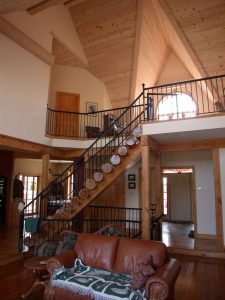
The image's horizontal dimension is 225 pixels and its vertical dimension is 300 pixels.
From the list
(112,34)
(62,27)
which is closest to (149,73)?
(112,34)

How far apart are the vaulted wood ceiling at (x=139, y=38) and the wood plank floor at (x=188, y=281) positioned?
19.0ft

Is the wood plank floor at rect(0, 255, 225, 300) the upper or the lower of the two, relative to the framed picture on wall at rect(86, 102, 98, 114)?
lower

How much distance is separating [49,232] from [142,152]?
2894 mm

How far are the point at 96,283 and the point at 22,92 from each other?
518 centimetres

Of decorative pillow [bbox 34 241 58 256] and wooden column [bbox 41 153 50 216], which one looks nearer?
decorative pillow [bbox 34 241 58 256]

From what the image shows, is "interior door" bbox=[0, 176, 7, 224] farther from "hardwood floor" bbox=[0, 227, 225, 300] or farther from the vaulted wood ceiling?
the vaulted wood ceiling

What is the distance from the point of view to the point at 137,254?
318 centimetres

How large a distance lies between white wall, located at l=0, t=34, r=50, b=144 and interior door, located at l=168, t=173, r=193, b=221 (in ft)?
21.9

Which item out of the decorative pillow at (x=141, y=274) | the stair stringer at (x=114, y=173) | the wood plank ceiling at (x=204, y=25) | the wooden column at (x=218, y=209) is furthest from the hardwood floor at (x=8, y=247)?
the wood plank ceiling at (x=204, y=25)

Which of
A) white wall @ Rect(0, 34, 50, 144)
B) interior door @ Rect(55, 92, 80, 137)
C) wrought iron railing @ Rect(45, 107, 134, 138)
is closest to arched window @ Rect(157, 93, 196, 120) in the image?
wrought iron railing @ Rect(45, 107, 134, 138)

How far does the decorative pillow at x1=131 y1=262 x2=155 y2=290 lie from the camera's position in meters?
2.65

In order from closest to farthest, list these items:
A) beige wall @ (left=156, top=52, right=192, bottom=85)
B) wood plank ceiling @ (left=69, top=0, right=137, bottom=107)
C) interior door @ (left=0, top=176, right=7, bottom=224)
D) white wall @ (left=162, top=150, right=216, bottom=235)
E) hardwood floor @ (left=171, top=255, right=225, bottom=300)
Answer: hardwood floor @ (left=171, top=255, right=225, bottom=300), white wall @ (left=162, top=150, right=216, bottom=235), wood plank ceiling @ (left=69, top=0, right=137, bottom=107), interior door @ (left=0, top=176, right=7, bottom=224), beige wall @ (left=156, top=52, right=192, bottom=85)

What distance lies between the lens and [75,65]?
30.4 feet

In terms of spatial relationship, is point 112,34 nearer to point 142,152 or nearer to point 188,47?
point 188,47
